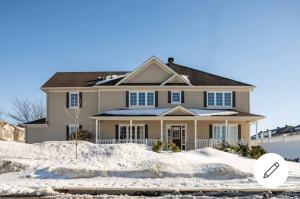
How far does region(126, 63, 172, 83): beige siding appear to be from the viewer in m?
33.3

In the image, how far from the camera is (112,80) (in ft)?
111

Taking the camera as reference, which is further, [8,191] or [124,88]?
[124,88]

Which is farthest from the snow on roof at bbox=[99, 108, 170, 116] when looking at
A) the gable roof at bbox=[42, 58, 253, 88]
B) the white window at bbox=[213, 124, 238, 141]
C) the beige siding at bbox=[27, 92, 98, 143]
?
the white window at bbox=[213, 124, 238, 141]

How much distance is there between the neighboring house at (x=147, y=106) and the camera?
105 feet

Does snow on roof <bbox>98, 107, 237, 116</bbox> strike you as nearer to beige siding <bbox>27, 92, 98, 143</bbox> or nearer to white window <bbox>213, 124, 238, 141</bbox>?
white window <bbox>213, 124, 238, 141</bbox>

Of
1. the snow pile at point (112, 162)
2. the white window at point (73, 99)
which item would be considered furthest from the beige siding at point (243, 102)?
the white window at point (73, 99)

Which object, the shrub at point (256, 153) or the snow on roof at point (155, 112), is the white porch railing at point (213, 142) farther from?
the shrub at point (256, 153)

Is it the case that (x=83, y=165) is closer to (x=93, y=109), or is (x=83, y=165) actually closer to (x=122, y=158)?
(x=122, y=158)

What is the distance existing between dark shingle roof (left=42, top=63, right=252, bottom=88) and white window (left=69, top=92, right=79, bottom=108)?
0.69 metres

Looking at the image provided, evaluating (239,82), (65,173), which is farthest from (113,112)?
(65,173)

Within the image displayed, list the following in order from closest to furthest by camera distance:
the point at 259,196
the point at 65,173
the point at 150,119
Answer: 1. the point at 259,196
2. the point at 65,173
3. the point at 150,119

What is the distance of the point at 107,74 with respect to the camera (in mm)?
37594

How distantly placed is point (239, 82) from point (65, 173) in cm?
1868

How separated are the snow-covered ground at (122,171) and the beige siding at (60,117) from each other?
10.7m
